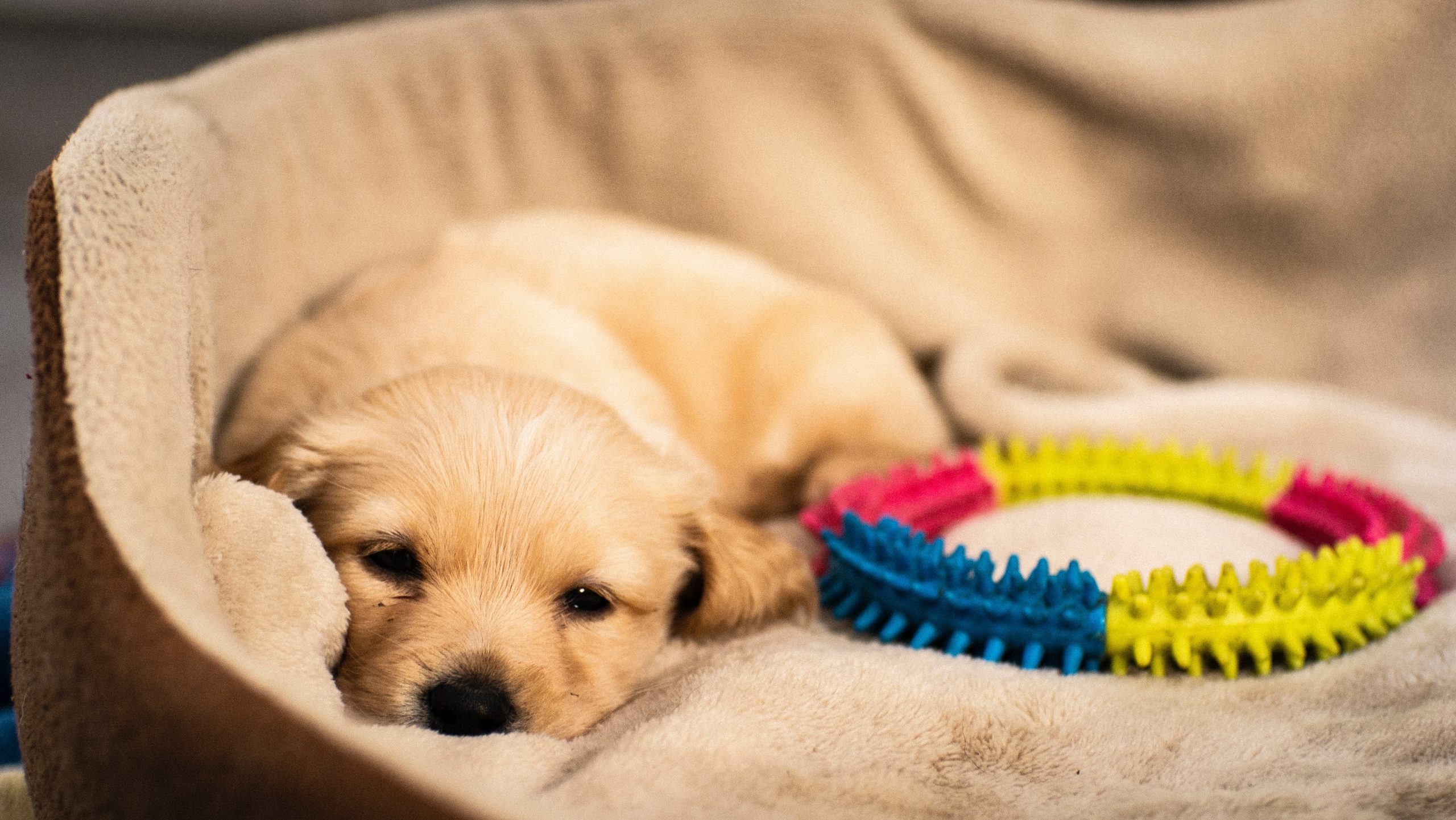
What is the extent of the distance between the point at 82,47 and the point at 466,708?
10.2 feet

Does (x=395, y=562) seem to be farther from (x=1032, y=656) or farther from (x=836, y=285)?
(x=836, y=285)

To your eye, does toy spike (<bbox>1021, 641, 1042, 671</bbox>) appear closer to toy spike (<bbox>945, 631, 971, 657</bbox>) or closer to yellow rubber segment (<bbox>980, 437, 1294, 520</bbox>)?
toy spike (<bbox>945, 631, 971, 657</bbox>)

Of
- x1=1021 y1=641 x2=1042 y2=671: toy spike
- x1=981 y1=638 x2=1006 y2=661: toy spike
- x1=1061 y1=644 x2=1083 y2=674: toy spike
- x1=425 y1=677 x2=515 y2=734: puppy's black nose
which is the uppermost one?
x1=1061 y1=644 x2=1083 y2=674: toy spike

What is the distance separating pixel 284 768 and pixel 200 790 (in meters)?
0.10

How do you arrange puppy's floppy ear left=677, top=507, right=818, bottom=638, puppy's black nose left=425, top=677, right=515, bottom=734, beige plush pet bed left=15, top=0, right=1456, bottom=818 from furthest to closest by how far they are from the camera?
puppy's floppy ear left=677, top=507, right=818, bottom=638, puppy's black nose left=425, top=677, right=515, bottom=734, beige plush pet bed left=15, top=0, right=1456, bottom=818

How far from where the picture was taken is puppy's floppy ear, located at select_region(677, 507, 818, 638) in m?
1.88

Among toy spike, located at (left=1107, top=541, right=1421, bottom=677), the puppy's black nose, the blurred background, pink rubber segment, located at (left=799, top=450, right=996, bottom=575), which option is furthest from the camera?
the blurred background

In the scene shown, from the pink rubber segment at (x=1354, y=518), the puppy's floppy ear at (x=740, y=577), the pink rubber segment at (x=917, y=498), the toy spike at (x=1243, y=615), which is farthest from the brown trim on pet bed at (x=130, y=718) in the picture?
the pink rubber segment at (x=1354, y=518)

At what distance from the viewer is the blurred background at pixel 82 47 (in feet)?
10.5

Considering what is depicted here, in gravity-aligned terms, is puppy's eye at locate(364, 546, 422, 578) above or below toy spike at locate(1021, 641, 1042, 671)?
below

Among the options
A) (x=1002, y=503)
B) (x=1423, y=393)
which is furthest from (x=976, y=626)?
(x=1423, y=393)

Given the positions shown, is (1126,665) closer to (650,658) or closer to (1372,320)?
(650,658)

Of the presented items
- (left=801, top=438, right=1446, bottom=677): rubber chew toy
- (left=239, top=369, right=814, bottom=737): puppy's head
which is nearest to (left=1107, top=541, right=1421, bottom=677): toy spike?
(left=801, top=438, right=1446, bottom=677): rubber chew toy

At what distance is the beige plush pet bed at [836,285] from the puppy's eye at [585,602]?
6.5 inches
